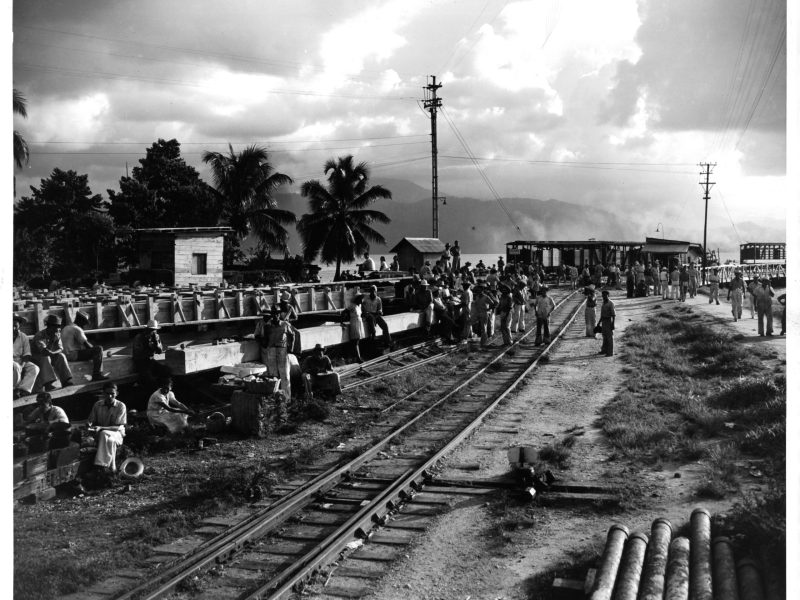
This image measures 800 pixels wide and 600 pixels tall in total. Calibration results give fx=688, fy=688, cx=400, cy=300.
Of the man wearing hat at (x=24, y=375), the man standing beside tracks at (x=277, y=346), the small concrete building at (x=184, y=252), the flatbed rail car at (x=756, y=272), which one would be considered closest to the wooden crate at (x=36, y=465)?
the man wearing hat at (x=24, y=375)

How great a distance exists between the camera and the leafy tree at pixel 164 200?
38.8 meters

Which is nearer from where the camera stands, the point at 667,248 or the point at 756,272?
the point at 756,272

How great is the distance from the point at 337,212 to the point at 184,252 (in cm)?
1315

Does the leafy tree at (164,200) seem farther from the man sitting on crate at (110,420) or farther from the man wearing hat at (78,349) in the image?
the man sitting on crate at (110,420)

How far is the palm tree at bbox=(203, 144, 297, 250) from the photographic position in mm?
38156

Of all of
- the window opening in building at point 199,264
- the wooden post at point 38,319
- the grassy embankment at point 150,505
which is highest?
the window opening in building at point 199,264

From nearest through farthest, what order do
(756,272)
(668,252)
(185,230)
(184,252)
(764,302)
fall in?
(764,302)
(185,230)
(184,252)
(756,272)
(668,252)

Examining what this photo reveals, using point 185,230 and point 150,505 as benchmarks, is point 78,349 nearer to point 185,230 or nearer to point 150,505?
point 150,505

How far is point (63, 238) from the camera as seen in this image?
112ft


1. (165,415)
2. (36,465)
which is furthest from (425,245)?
(36,465)

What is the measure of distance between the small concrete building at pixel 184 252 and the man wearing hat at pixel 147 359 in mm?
13799

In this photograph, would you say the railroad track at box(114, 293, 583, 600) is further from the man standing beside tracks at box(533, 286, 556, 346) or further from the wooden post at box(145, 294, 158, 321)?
the man standing beside tracks at box(533, 286, 556, 346)

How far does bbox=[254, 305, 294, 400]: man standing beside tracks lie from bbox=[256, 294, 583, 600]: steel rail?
3.61m

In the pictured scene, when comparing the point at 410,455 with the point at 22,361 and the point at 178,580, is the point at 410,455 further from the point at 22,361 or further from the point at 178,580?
the point at 22,361
